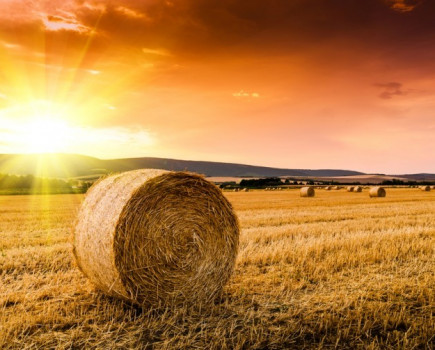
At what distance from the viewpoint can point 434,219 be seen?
14.5m

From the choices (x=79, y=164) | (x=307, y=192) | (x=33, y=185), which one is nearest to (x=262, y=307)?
(x=307, y=192)

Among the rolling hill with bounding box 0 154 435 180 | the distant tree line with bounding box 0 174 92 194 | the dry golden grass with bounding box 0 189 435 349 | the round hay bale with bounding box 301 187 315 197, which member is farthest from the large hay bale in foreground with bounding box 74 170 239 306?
the rolling hill with bounding box 0 154 435 180

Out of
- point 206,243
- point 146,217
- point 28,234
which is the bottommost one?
point 28,234

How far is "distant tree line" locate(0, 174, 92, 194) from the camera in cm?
3638

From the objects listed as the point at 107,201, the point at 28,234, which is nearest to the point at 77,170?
the point at 28,234

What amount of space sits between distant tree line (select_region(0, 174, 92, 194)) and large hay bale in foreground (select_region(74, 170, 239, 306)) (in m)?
31.6

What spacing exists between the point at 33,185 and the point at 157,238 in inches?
1454

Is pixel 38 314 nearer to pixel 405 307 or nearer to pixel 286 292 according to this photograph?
pixel 286 292

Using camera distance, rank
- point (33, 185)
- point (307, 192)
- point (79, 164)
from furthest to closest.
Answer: point (79, 164), point (33, 185), point (307, 192)

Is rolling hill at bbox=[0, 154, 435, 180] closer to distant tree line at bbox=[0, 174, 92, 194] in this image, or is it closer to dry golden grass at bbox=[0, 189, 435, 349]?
distant tree line at bbox=[0, 174, 92, 194]

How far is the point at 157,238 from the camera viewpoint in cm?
559

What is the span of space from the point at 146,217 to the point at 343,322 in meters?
2.81

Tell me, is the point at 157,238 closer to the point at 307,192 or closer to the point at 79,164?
the point at 307,192

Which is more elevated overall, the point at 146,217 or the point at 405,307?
the point at 146,217
